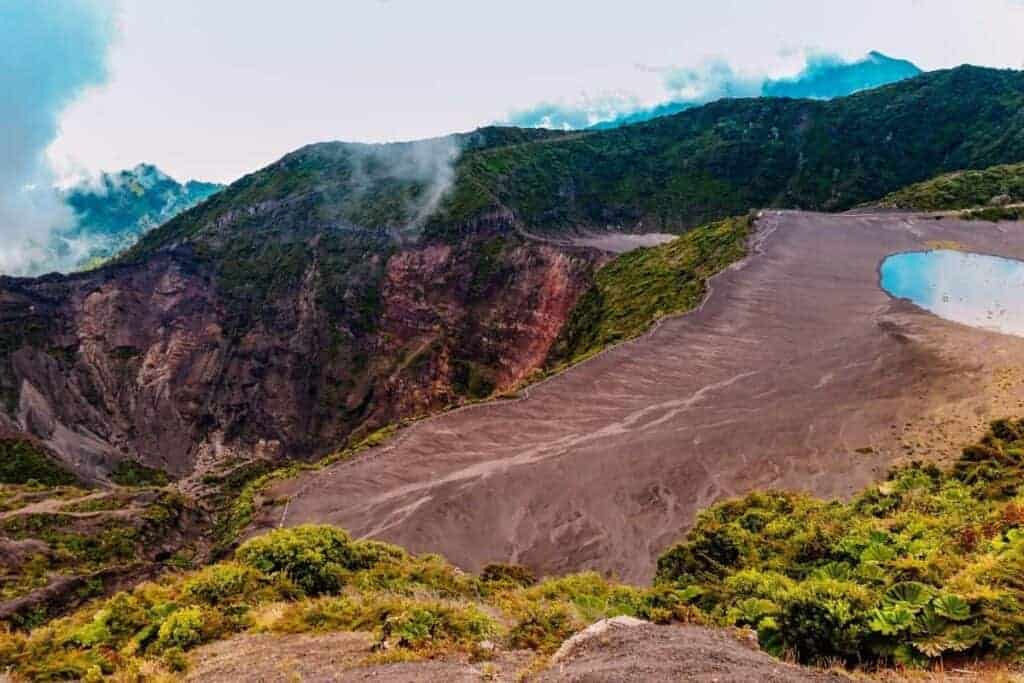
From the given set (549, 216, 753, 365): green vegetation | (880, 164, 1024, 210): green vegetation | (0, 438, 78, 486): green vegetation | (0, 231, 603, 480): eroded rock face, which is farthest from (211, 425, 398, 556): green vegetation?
(880, 164, 1024, 210): green vegetation

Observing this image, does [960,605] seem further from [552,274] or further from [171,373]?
[171,373]

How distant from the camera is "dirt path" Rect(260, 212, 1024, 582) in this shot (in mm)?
Answer: 21766

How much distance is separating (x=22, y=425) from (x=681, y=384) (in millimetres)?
56431

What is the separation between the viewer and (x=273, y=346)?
78.1 m

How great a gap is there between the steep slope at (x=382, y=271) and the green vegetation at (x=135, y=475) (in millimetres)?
1539

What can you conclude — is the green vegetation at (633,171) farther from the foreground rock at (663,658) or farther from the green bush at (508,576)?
the foreground rock at (663,658)

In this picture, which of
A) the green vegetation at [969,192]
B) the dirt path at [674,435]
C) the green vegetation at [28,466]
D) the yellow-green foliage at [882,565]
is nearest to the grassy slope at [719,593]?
the yellow-green foliage at [882,565]

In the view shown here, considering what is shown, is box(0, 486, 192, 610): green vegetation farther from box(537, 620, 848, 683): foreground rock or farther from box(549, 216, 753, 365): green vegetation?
box(549, 216, 753, 365): green vegetation

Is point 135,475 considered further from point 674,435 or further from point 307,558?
point 307,558

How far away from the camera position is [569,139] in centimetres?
10812

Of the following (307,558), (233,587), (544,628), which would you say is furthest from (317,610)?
(544,628)

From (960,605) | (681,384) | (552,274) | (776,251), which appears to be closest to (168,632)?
(960,605)

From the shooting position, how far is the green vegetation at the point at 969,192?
Result: 57.8 meters

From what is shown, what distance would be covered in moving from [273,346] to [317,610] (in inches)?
2823
